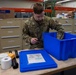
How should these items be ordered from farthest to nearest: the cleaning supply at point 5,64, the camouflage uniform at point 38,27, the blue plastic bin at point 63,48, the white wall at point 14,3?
the white wall at point 14,3 < the camouflage uniform at point 38,27 < the blue plastic bin at point 63,48 < the cleaning supply at point 5,64

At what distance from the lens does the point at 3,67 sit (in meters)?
0.87

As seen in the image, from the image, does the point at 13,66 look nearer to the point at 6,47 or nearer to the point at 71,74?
the point at 71,74

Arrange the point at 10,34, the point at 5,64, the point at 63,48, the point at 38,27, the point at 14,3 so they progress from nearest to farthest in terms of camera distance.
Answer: the point at 5,64
the point at 63,48
the point at 38,27
the point at 10,34
the point at 14,3

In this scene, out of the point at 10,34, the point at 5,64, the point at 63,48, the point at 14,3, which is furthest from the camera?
the point at 14,3

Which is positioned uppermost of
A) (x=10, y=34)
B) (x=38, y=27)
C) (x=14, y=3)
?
(x=14, y=3)

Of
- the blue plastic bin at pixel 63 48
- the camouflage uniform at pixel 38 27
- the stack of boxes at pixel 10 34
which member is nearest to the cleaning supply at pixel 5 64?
the blue plastic bin at pixel 63 48

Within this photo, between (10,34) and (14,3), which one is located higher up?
(14,3)

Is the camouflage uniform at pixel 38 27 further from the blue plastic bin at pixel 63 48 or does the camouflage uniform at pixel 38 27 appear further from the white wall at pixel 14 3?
the white wall at pixel 14 3

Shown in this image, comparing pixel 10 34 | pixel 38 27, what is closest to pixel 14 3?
pixel 10 34

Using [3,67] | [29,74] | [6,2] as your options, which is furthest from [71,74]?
[6,2]

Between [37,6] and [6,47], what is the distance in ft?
5.74

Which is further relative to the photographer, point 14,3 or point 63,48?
point 14,3

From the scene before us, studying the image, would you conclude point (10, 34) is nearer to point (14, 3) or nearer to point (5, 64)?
point (14, 3)

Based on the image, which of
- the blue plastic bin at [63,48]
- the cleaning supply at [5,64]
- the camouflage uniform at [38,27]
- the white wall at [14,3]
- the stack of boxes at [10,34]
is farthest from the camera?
the white wall at [14,3]
